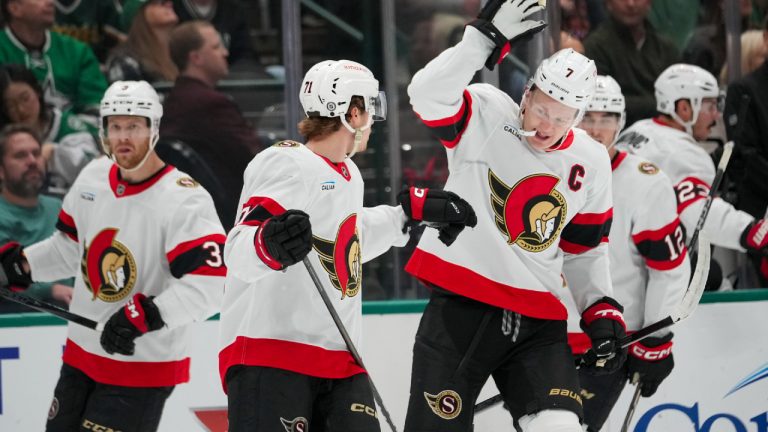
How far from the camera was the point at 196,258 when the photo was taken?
11.0 feet

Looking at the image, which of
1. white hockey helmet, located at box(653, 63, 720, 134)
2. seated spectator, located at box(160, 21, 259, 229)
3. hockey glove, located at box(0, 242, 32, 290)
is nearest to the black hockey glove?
hockey glove, located at box(0, 242, 32, 290)

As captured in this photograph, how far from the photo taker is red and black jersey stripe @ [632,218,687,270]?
354cm

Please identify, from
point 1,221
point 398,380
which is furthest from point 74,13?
point 398,380

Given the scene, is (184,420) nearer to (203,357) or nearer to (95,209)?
(203,357)

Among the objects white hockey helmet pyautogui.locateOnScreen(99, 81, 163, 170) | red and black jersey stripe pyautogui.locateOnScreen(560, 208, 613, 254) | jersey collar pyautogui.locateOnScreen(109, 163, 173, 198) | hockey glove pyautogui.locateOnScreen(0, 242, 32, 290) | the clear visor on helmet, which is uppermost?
white hockey helmet pyautogui.locateOnScreen(99, 81, 163, 170)

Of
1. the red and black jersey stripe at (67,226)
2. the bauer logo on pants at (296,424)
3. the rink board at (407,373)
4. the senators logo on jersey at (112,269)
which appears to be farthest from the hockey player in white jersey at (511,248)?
the red and black jersey stripe at (67,226)

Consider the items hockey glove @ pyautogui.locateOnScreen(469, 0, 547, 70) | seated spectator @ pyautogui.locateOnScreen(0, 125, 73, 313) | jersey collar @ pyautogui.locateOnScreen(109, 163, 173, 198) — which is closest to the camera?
hockey glove @ pyautogui.locateOnScreen(469, 0, 547, 70)

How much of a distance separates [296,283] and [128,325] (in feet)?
2.32

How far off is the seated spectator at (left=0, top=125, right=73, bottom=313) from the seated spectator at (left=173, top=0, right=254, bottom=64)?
2.45 feet

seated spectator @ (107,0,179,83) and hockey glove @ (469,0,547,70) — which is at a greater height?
seated spectator @ (107,0,179,83)

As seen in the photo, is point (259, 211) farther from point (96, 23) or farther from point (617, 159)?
point (96, 23)

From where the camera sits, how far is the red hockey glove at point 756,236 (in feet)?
13.5

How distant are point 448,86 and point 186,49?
2145 millimetres

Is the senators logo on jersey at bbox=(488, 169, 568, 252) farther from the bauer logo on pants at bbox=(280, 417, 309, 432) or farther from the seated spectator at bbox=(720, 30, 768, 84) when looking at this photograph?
the seated spectator at bbox=(720, 30, 768, 84)
